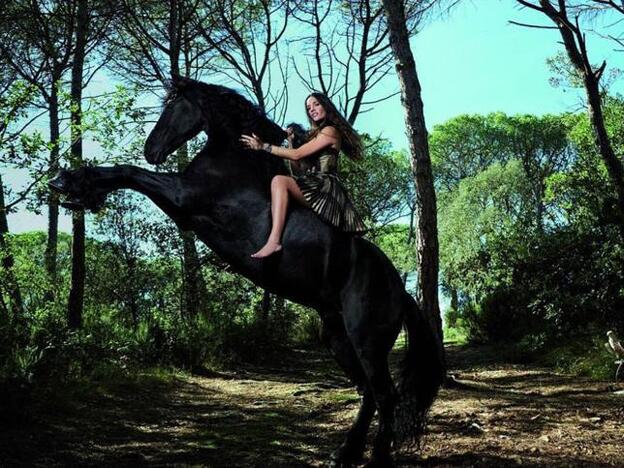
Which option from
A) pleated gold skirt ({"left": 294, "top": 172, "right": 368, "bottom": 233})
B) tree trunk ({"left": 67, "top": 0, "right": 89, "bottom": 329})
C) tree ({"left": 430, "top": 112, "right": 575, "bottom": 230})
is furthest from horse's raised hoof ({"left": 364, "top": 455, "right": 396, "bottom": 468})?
tree ({"left": 430, "top": 112, "right": 575, "bottom": 230})

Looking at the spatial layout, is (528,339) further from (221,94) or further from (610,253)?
(221,94)

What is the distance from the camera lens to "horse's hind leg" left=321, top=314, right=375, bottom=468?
4.01 meters

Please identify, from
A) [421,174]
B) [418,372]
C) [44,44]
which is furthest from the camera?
[44,44]

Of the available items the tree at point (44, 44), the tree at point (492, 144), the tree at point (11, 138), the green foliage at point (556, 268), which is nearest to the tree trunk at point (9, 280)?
the tree at point (11, 138)

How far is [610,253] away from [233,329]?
7.96 metres

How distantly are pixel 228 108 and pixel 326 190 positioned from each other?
2.72 ft

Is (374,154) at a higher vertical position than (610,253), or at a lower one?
higher

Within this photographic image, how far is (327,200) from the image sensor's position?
12.7 ft

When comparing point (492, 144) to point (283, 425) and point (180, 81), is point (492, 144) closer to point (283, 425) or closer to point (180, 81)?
point (283, 425)

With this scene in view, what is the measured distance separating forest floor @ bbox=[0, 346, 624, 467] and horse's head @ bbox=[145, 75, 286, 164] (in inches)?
96.4

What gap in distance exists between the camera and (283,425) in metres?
6.55

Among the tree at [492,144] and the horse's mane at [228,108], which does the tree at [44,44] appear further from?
the tree at [492,144]

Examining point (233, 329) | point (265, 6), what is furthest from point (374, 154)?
point (233, 329)

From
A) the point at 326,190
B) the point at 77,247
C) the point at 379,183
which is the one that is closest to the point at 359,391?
the point at 326,190
